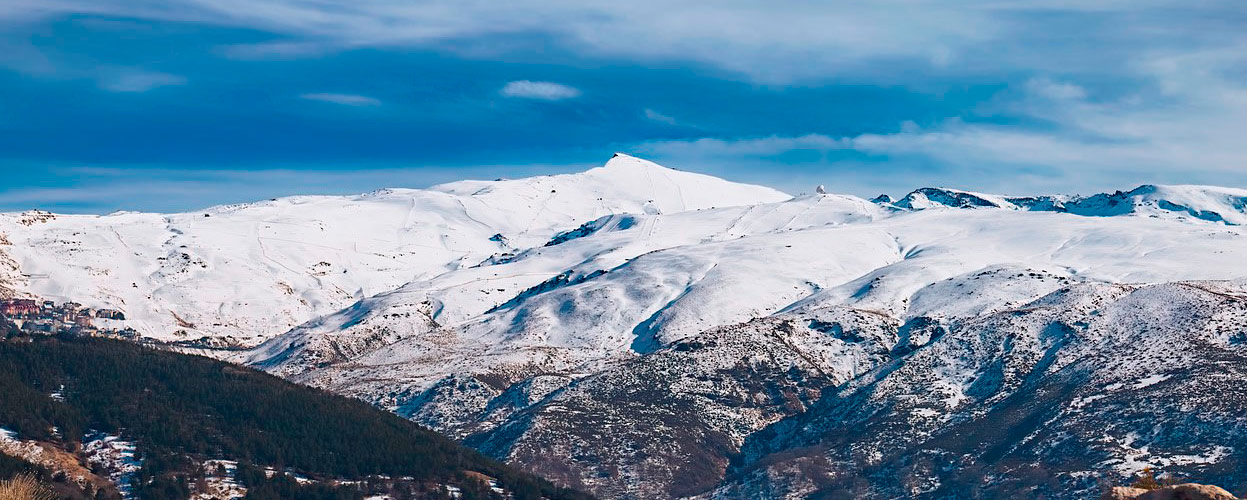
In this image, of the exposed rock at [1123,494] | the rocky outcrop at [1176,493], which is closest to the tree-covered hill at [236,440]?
the exposed rock at [1123,494]

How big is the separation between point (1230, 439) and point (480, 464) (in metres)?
99.5

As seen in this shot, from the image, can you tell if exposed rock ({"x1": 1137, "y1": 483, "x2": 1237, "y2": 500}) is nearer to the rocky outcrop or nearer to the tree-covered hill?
Result: the rocky outcrop

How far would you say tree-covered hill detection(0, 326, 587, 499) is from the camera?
16988 cm

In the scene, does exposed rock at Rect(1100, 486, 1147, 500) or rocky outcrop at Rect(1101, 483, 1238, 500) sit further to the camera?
exposed rock at Rect(1100, 486, 1147, 500)

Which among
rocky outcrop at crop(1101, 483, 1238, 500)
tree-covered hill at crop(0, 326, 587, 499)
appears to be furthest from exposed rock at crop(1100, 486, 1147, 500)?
tree-covered hill at crop(0, 326, 587, 499)

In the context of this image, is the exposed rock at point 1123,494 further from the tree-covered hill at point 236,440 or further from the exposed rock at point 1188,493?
the tree-covered hill at point 236,440

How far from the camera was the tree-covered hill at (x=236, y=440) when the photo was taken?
170 m

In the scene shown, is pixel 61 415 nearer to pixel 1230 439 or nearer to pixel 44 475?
pixel 44 475

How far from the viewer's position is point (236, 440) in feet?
600

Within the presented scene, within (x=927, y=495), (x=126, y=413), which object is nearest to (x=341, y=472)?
(x=126, y=413)

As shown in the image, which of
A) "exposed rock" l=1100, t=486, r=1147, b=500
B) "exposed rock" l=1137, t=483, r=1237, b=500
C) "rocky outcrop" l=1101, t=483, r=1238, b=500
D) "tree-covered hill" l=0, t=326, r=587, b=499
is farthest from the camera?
"tree-covered hill" l=0, t=326, r=587, b=499

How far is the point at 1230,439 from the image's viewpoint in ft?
601

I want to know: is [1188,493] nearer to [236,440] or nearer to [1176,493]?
[1176,493]

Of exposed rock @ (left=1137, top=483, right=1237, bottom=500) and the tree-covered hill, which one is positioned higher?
the tree-covered hill
